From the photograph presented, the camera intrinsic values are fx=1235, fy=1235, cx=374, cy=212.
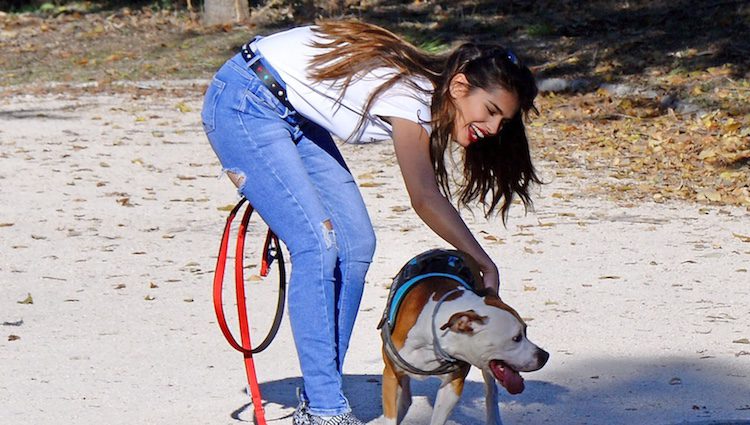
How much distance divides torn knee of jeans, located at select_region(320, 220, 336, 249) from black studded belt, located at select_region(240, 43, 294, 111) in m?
0.40

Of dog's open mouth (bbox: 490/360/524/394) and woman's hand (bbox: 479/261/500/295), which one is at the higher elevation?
woman's hand (bbox: 479/261/500/295)

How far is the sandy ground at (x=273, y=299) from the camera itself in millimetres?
4777

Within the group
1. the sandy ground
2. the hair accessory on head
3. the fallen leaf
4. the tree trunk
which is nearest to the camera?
the hair accessory on head

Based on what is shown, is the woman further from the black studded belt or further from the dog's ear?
the dog's ear

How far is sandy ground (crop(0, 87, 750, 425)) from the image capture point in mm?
4777

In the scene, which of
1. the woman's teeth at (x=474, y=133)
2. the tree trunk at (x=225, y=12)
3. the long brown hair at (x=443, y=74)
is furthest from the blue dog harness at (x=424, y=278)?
the tree trunk at (x=225, y=12)

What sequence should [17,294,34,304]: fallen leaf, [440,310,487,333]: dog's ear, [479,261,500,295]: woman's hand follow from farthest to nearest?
[17,294,34,304]: fallen leaf, [479,261,500,295]: woman's hand, [440,310,487,333]: dog's ear

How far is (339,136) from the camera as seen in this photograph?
12.8ft

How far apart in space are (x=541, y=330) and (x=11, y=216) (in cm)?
433

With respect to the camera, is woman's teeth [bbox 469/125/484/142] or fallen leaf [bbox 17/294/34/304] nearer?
woman's teeth [bbox 469/125/484/142]

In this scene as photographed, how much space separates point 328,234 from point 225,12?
15534mm

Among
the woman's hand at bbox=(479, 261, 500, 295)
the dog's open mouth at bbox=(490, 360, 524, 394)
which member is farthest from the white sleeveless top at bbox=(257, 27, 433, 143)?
the dog's open mouth at bbox=(490, 360, 524, 394)

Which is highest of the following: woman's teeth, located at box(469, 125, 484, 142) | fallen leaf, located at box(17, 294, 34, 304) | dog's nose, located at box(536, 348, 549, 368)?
woman's teeth, located at box(469, 125, 484, 142)

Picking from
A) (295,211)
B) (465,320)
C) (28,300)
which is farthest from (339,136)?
(28,300)
